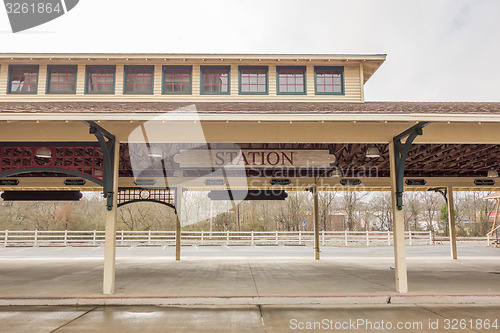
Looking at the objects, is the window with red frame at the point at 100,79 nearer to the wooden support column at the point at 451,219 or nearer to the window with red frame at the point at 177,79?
the window with red frame at the point at 177,79

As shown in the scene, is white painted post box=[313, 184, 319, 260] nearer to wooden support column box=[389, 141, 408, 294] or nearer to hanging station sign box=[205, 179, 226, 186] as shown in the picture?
hanging station sign box=[205, 179, 226, 186]

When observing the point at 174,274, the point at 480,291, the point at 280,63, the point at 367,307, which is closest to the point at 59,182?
the point at 174,274

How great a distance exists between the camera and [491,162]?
43.2ft

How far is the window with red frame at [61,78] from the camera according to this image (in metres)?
13.1

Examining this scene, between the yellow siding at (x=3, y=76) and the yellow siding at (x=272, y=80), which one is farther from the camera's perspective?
the yellow siding at (x=272, y=80)

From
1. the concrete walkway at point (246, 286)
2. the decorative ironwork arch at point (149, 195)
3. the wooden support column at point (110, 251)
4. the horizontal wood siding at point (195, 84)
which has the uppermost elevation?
the horizontal wood siding at point (195, 84)

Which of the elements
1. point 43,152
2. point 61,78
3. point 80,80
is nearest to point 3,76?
point 61,78

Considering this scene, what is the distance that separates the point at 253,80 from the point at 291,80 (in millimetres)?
1434

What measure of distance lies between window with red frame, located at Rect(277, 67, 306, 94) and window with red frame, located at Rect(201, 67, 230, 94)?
79.1 inches

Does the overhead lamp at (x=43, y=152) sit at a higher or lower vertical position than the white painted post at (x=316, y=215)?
higher

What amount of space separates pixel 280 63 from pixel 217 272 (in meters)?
7.81

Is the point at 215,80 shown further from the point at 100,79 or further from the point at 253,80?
the point at 100,79

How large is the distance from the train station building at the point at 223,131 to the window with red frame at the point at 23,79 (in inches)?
1.7

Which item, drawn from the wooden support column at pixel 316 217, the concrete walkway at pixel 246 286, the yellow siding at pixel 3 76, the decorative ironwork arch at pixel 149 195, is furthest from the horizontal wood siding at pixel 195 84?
the concrete walkway at pixel 246 286
